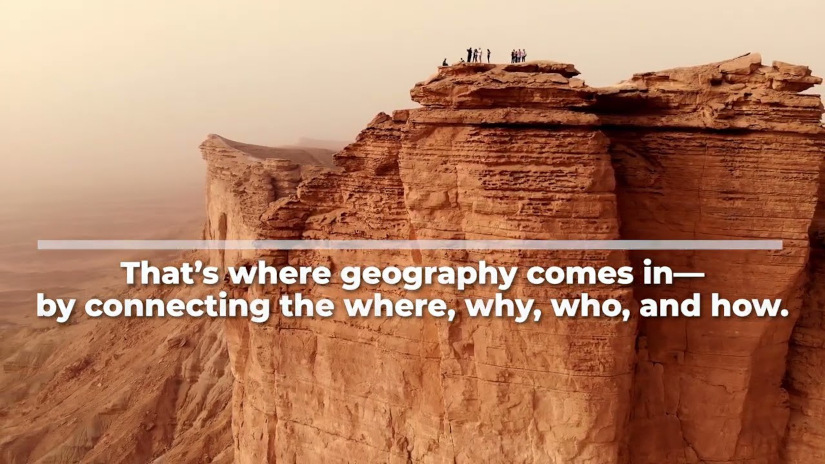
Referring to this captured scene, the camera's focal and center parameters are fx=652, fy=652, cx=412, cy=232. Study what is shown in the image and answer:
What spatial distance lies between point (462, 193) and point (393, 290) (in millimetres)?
2705

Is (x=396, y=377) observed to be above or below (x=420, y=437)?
above

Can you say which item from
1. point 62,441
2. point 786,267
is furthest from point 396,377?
point 62,441

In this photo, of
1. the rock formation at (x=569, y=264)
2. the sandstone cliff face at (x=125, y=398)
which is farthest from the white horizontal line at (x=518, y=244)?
the sandstone cliff face at (x=125, y=398)

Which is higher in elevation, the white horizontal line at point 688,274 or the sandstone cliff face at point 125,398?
the white horizontal line at point 688,274

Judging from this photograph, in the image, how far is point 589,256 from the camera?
35.1 feet

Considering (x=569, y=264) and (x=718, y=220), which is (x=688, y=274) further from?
(x=569, y=264)

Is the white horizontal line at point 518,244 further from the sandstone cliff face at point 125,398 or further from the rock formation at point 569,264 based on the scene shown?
the sandstone cliff face at point 125,398

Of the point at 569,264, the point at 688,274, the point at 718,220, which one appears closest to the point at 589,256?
the point at 569,264

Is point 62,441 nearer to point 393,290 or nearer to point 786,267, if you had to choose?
point 393,290

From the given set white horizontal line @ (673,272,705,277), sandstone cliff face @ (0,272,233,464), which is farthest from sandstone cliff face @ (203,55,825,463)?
sandstone cliff face @ (0,272,233,464)

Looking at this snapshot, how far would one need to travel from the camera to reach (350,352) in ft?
44.5

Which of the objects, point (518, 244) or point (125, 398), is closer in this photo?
point (518, 244)

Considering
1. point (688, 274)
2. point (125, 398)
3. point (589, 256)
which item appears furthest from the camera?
point (125, 398)

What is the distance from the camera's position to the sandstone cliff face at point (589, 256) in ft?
35.6
